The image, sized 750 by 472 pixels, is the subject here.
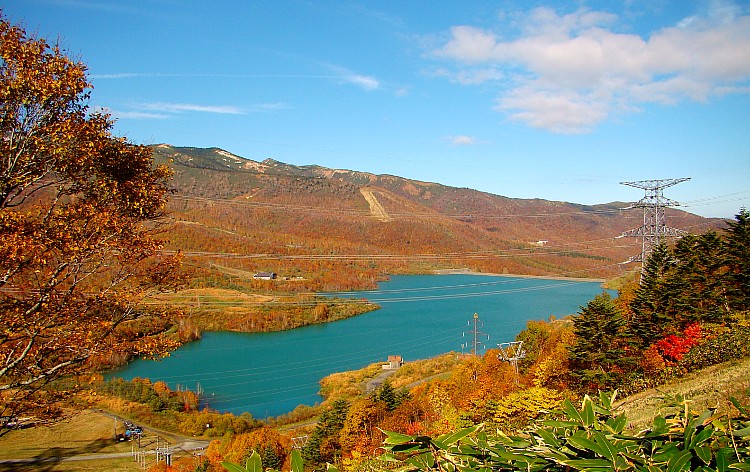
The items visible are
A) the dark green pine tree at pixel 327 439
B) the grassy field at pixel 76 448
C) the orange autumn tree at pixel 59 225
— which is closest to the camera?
the orange autumn tree at pixel 59 225

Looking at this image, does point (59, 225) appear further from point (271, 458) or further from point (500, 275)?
point (500, 275)

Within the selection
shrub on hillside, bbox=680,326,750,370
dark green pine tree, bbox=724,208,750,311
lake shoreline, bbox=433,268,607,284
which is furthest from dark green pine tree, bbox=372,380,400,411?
lake shoreline, bbox=433,268,607,284

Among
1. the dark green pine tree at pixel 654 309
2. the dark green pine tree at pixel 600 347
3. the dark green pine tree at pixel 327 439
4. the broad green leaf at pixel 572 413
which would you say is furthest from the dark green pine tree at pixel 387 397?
the broad green leaf at pixel 572 413

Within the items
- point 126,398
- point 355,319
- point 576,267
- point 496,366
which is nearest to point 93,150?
point 496,366

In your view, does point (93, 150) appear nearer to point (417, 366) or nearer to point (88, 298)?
point (88, 298)

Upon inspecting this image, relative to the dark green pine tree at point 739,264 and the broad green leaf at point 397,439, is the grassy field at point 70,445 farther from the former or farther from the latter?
the dark green pine tree at point 739,264

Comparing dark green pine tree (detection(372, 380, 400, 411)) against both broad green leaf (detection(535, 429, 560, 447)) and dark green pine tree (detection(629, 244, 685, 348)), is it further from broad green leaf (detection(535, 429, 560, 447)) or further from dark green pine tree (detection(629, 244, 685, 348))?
broad green leaf (detection(535, 429, 560, 447))
